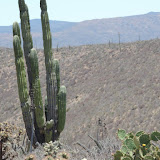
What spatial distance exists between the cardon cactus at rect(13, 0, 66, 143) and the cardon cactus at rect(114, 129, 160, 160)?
7897 mm

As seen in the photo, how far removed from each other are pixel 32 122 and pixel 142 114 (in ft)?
41.0

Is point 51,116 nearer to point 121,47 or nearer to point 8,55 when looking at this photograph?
point 121,47

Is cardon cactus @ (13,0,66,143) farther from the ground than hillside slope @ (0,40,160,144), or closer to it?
farther from the ground

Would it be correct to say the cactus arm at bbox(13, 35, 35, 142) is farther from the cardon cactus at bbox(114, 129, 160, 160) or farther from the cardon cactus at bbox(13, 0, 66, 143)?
the cardon cactus at bbox(114, 129, 160, 160)

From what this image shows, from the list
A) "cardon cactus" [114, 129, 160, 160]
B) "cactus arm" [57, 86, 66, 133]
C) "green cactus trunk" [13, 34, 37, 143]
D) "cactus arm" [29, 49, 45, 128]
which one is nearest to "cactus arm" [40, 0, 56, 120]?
"cactus arm" [57, 86, 66, 133]

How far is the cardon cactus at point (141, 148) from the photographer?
14.1 ft

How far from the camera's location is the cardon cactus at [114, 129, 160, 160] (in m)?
4.31

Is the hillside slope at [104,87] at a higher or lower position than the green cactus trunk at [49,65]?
lower

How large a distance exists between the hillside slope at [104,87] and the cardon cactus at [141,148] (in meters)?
15.7

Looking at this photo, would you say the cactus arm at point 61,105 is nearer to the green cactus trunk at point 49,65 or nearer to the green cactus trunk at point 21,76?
the green cactus trunk at point 49,65

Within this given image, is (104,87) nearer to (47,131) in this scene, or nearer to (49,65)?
(47,131)

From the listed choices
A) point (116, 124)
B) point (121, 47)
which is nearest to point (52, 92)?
point (116, 124)

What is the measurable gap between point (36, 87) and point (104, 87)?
19247mm

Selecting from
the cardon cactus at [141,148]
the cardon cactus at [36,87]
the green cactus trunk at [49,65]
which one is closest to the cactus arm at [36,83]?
the cardon cactus at [36,87]
